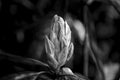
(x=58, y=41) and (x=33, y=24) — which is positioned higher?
(x=33, y=24)

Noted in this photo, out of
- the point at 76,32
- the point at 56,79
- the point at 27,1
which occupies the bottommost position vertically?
the point at 56,79

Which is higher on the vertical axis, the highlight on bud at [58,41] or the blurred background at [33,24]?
the blurred background at [33,24]

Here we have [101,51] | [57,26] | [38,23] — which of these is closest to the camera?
[57,26]

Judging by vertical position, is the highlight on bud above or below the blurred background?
below

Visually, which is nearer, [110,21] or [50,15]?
[50,15]

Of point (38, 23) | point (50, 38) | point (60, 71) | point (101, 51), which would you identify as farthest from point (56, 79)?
point (101, 51)

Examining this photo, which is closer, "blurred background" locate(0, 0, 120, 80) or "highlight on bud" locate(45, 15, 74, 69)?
"highlight on bud" locate(45, 15, 74, 69)

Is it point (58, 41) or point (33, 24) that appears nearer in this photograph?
point (58, 41)

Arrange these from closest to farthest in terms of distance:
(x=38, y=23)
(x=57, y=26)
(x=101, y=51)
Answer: (x=57, y=26), (x=38, y=23), (x=101, y=51)

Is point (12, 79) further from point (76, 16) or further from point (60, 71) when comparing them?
point (76, 16)

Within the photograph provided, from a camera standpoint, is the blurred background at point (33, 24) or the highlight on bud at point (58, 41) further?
the blurred background at point (33, 24)

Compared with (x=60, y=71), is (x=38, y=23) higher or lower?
higher
